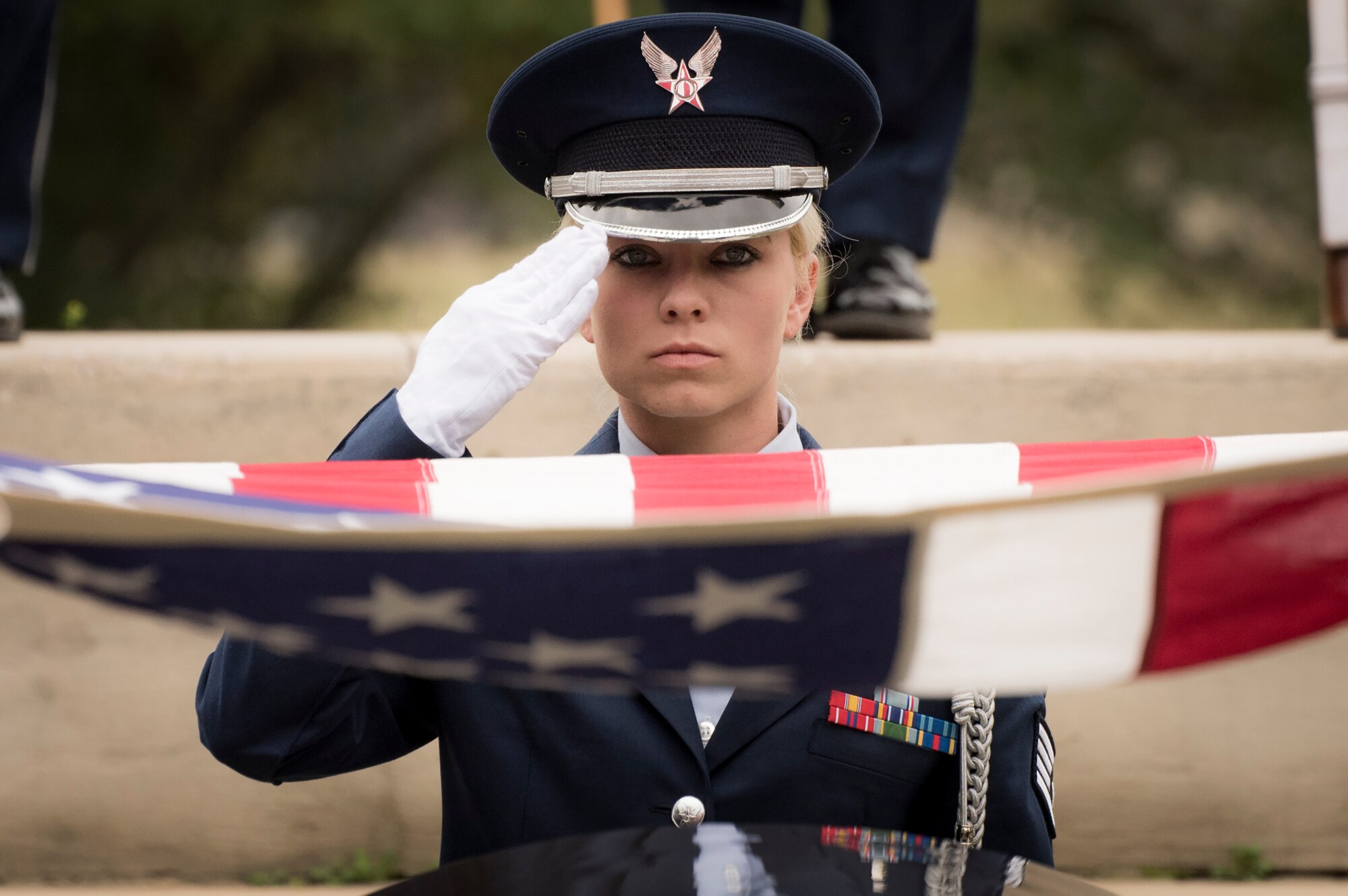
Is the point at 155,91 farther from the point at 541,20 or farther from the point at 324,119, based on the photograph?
the point at 541,20

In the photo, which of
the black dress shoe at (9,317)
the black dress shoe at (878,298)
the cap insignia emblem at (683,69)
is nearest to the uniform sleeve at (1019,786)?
the cap insignia emblem at (683,69)

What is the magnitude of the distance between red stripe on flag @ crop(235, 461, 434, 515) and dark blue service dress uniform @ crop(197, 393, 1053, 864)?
0.94ft

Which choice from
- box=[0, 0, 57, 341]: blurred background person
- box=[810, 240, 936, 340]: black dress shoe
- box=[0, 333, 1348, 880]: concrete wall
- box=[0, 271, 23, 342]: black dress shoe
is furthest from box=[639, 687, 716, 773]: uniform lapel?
box=[0, 0, 57, 341]: blurred background person

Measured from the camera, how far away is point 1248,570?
97 cm

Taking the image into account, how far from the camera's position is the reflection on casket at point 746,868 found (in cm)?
111

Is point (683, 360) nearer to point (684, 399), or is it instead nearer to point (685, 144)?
point (684, 399)

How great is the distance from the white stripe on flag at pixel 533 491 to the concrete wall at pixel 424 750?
1135mm

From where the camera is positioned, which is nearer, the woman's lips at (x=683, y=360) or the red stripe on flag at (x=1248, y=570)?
the red stripe on flag at (x=1248, y=570)

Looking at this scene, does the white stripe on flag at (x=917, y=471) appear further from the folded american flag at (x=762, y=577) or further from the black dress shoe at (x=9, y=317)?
the black dress shoe at (x=9, y=317)

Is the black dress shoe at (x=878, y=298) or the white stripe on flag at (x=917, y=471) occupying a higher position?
the black dress shoe at (x=878, y=298)

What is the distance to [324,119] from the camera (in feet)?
24.9

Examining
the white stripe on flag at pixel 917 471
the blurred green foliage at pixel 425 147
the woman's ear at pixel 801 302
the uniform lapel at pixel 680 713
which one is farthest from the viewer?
the blurred green foliage at pixel 425 147

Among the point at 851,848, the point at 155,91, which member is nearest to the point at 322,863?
the point at 851,848

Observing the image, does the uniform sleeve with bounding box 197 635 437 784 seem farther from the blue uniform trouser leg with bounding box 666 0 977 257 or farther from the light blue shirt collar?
the blue uniform trouser leg with bounding box 666 0 977 257
